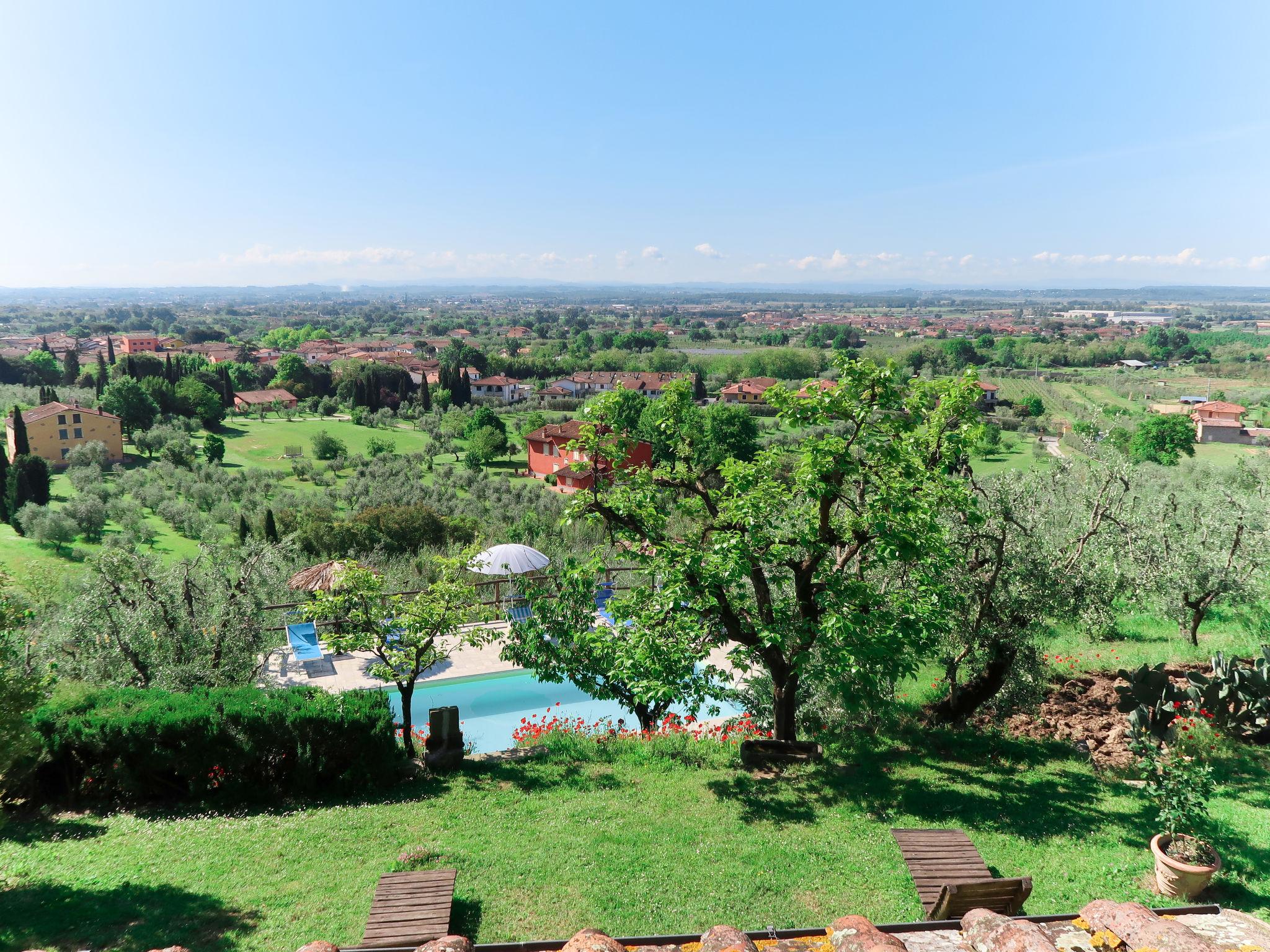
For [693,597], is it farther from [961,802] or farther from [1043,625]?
[1043,625]

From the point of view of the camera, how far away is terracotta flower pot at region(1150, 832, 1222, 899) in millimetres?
6273

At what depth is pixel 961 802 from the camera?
8297mm

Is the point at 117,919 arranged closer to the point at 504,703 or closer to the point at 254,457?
the point at 504,703

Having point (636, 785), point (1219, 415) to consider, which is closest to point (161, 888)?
point (636, 785)

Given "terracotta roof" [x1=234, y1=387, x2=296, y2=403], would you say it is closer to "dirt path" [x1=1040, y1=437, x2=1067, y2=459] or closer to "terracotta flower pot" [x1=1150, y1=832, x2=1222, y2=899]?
"dirt path" [x1=1040, y1=437, x2=1067, y2=459]

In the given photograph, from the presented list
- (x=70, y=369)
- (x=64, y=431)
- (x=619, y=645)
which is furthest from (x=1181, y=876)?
(x=70, y=369)

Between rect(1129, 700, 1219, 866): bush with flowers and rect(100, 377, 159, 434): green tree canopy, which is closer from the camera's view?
rect(1129, 700, 1219, 866): bush with flowers

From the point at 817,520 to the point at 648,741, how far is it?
150 inches

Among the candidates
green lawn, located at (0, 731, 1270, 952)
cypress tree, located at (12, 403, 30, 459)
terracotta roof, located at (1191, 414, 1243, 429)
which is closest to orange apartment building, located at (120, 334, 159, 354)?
cypress tree, located at (12, 403, 30, 459)

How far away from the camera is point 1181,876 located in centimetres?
633

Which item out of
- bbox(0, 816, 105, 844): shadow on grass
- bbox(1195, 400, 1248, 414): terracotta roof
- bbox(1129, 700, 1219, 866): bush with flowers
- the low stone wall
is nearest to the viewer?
the low stone wall

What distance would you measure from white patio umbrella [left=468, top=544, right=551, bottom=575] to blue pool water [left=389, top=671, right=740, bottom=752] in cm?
259

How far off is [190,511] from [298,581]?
1835 centimetres

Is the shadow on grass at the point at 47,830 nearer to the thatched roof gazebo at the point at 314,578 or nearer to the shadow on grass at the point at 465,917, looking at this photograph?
the shadow on grass at the point at 465,917
